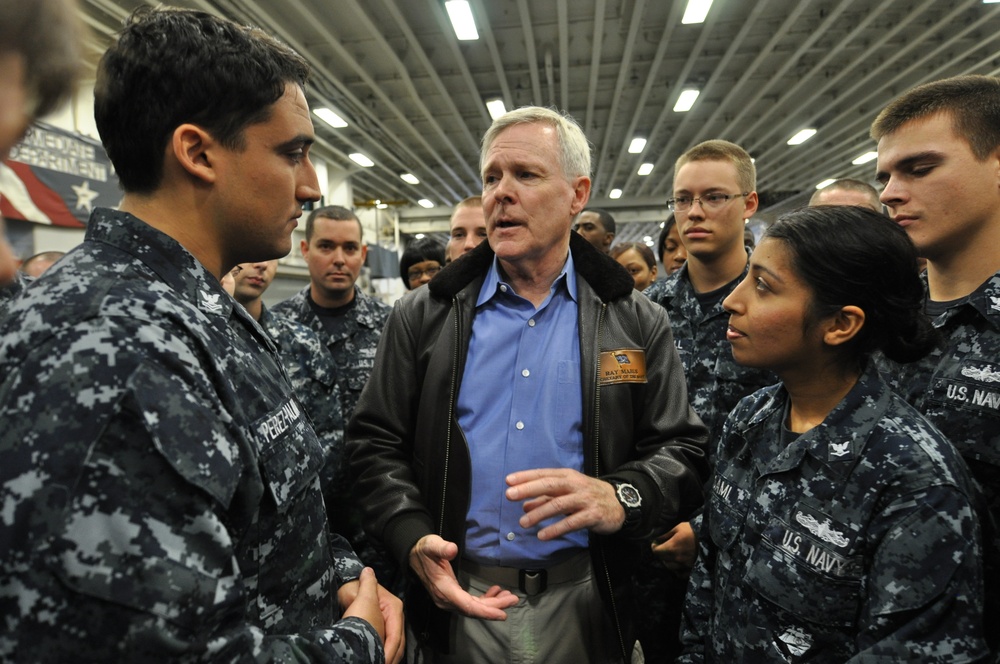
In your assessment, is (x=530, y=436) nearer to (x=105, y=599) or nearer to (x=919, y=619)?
(x=919, y=619)

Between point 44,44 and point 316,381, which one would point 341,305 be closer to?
point 316,381

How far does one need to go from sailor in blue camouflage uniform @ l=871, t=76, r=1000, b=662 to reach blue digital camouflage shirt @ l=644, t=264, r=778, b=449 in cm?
52

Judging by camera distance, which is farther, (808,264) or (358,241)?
(358,241)

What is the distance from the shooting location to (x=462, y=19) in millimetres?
6672

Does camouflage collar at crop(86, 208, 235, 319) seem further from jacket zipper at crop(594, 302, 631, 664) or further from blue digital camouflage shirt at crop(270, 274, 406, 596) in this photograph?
blue digital camouflage shirt at crop(270, 274, 406, 596)

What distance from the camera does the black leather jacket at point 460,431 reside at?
1.57 metres

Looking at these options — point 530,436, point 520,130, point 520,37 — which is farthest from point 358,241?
point 520,37

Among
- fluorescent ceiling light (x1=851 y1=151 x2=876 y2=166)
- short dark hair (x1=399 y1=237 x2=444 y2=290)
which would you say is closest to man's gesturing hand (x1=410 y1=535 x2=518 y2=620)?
short dark hair (x1=399 y1=237 x2=444 y2=290)

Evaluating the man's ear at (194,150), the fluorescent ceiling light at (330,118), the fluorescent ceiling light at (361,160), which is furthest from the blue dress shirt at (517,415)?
the fluorescent ceiling light at (361,160)

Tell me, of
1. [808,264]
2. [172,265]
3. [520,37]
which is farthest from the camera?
[520,37]

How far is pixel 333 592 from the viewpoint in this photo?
1.07 metres

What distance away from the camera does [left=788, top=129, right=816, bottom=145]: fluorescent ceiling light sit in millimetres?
11531

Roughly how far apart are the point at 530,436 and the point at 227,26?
1170 millimetres

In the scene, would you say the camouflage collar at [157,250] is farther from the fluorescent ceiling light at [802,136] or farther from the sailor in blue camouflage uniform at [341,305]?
the fluorescent ceiling light at [802,136]
